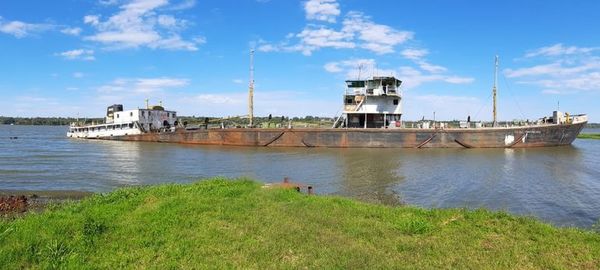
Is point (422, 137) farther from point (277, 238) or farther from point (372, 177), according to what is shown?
point (277, 238)

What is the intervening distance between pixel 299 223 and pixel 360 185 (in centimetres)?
1115

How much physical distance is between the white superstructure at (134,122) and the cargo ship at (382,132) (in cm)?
419

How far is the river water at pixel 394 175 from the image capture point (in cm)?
1630

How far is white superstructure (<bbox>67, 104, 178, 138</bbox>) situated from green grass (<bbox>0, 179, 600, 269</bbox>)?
4507cm

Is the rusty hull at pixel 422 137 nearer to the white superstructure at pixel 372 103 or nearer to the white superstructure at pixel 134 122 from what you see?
the white superstructure at pixel 372 103

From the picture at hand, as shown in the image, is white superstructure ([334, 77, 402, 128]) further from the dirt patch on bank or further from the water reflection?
the dirt patch on bank

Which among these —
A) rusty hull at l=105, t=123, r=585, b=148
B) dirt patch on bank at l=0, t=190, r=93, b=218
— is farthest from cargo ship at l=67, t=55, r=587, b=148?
dirt patch on bank at l=0, t=190, r=93, b=218

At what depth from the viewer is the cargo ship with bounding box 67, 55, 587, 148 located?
135 feet

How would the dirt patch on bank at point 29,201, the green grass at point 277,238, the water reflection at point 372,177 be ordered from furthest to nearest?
the water reflection at point 372,177 → the dirt patch on bank at point 29,201 → the green grass at point 277,238

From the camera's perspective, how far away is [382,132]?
136ft

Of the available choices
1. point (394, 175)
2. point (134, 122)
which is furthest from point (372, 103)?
point (134, 122)

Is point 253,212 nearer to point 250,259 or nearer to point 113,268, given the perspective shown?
point 250,259

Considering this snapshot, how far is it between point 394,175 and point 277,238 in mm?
15836

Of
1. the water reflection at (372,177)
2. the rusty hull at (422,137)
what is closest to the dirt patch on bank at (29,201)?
the water reflection at (372,177)
